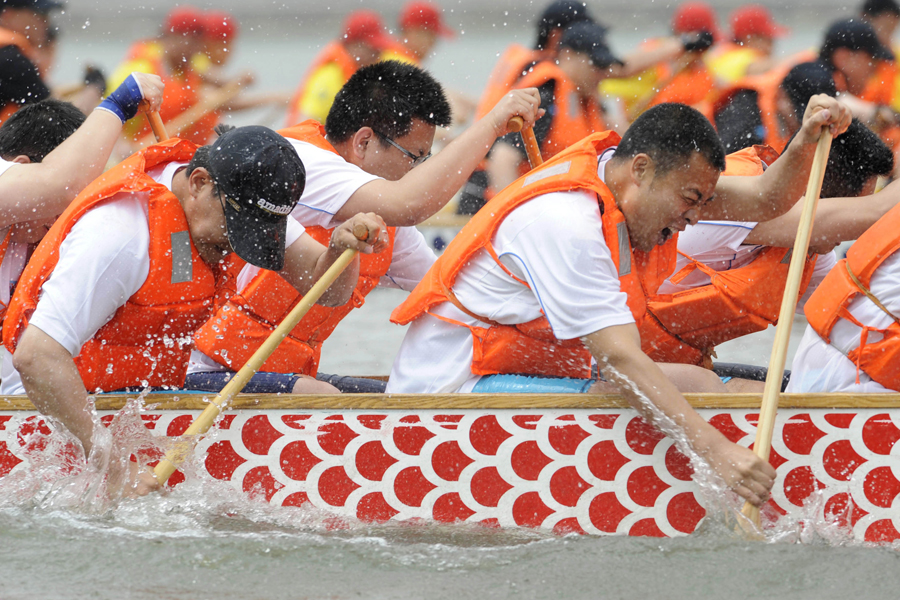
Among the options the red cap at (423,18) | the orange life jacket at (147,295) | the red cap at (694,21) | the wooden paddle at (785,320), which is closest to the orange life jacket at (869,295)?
the wooden paddle at (785,320)

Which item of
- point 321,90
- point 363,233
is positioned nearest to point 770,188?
point 363,233

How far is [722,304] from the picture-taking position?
3.61 m

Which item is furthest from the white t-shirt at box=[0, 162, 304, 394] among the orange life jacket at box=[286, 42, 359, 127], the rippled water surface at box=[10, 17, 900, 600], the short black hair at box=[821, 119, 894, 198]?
the orange life jacket at box=[286, 42, 359, 127]

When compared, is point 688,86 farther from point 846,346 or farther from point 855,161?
point 846,346

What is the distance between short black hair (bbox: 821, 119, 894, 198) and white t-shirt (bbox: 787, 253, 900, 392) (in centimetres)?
52

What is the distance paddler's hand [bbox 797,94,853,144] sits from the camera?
3.07m

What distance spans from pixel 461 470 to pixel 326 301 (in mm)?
696

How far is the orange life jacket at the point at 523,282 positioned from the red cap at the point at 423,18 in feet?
14.5

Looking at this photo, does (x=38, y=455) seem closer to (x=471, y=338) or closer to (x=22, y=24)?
(x=471, y=338)

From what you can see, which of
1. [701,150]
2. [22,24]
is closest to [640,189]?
[701,150]

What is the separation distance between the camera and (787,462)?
115 inches

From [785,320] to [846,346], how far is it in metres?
0.22

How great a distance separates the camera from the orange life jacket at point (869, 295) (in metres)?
2.96

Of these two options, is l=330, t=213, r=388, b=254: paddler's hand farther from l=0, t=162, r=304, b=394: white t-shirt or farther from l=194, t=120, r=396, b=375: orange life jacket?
l=0, t=162, r=304, b=394: white t-shirt
